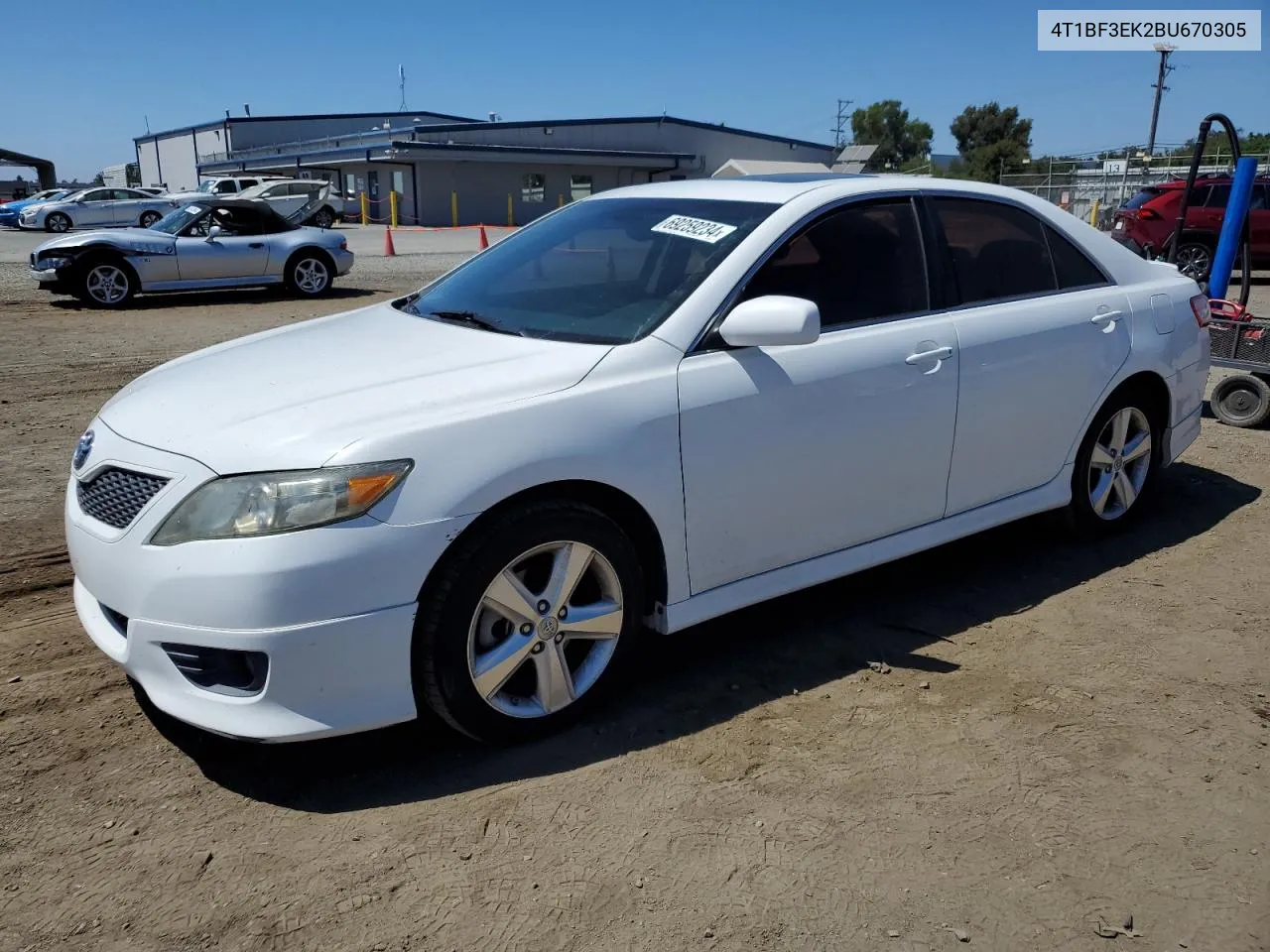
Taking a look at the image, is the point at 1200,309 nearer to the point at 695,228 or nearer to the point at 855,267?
the point at 855,267

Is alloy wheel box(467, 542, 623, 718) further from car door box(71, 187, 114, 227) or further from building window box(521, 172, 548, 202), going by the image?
building window box(521, 172, 548, 202)

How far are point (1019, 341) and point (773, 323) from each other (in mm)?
1454

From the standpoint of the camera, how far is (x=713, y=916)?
248cm

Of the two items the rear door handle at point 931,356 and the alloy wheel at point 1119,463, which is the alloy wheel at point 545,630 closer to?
the rear door handle at point 931,356

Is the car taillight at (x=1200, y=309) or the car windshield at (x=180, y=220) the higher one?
the car windshield at (x=180, y=220)

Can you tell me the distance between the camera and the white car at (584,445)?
2.75 metres

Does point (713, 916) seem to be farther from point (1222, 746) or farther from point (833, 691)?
point (1222, 746)

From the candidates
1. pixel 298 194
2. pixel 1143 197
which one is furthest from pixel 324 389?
pixel 298 194

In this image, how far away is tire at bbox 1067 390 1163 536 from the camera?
4.75m

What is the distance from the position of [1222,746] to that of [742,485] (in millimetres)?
1694

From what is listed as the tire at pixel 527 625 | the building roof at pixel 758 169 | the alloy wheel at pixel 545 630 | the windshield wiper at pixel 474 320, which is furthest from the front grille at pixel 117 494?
the building roof at pixel 758 169

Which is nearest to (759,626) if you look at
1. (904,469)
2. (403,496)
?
(904,469)

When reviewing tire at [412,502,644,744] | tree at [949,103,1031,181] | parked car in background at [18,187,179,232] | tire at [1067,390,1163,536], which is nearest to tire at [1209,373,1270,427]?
tire at [1067,390,1163,536]

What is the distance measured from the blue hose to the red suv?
361 inches
